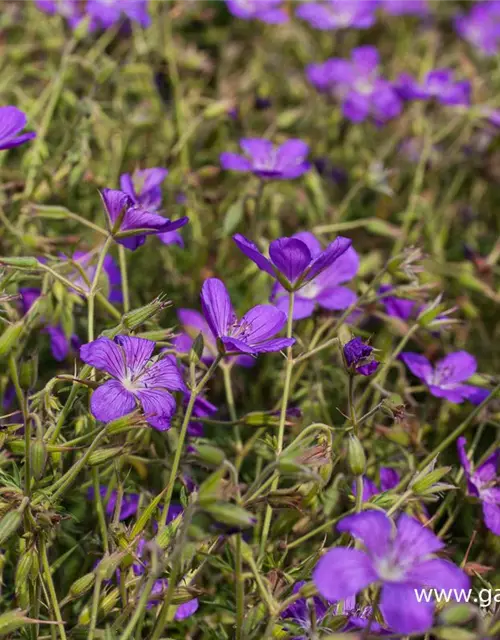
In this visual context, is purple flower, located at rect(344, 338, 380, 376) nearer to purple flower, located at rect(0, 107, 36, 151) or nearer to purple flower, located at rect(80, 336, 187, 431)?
purple flower, located at rect(80, 336, 187, 431)

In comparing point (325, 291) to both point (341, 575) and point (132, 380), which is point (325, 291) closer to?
point (132, 380)

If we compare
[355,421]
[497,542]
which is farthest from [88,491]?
[497,542]

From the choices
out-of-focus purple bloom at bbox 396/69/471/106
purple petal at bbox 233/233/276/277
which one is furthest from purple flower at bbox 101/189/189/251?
out-of-focus purple bloom at bbox 396/69/471/106

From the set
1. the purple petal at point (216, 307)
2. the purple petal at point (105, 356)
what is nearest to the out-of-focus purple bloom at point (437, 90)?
the purple petal at point (216, 307)

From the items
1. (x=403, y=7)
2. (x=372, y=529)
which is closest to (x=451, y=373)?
(x=372, y=529)

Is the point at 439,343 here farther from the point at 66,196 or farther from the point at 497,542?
the point at 66,196

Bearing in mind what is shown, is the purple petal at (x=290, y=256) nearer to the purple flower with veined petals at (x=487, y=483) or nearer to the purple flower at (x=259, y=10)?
the purple flower with veined petals at (x=487, y=483)
